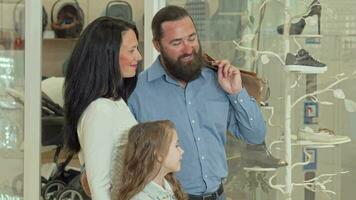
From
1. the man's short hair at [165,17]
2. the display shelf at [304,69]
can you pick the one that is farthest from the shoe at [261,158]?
the man's short hair at [165,17]

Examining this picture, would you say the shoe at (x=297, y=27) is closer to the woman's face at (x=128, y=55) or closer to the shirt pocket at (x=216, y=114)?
the shirt pocket at (x=216, y=114)

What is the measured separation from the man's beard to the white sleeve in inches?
18.7

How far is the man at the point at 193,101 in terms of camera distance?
1.93 metres

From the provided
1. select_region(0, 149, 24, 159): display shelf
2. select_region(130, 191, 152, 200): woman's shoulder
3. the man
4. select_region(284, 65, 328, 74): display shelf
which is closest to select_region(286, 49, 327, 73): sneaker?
select_region(284, 65, 328, 74): display shelf

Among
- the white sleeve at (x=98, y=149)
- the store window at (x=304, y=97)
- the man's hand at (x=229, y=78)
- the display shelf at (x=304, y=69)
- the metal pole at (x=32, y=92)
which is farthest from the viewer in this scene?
the metal pole at (x=32, y=92)

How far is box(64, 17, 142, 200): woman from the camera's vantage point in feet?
4.92

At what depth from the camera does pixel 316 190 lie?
2.83m

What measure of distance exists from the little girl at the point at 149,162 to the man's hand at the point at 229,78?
36 cm

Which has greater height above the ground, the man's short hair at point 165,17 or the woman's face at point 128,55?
the man's short hair at point 165,17

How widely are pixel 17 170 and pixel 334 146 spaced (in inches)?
67.9

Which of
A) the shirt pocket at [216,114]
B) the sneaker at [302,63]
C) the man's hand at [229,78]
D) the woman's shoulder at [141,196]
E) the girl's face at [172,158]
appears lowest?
the woman's shoulder at [141,196]

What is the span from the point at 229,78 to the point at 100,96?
0.55 m

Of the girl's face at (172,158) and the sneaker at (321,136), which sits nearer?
the girl's face at (172,158)

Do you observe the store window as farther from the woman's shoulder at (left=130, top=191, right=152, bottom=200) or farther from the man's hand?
the woman's shoulder at (left=130, top=191, right=152, bottom=200)
